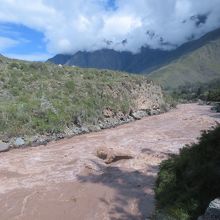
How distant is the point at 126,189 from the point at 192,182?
4.77m

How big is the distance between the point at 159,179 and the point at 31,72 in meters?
31.4

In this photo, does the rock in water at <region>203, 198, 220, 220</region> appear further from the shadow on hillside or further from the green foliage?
the shadow on hillside

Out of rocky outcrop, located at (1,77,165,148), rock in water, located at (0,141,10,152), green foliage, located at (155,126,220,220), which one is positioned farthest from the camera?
rocky outcrop, located at (1,77,165,148)

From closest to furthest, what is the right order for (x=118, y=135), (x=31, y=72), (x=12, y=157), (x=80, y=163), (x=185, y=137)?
(x=80, y=163) → (x=12, y=157) → (x=185, y=137) → (x=118, y=135) → (x=31, y=72)

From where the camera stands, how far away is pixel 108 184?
58.3 ft

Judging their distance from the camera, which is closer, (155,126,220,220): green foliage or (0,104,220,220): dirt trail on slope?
(155,126,220,220): green foliage

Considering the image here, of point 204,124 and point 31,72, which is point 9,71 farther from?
point 204,124

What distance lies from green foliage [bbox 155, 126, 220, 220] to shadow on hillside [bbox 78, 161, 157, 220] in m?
0.77

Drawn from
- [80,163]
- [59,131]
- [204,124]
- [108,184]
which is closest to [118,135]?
[59,131]

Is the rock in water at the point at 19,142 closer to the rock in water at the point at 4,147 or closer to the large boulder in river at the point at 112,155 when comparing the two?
the rock in water at the point at 4,147

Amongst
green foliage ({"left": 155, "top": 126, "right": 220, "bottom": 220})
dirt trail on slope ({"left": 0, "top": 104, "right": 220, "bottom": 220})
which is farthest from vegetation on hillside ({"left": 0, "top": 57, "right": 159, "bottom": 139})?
green foliage ({"left": 155, "top": 126, "right": 220, "bottom": 220})

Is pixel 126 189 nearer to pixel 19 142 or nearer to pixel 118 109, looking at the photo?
pixel 19 142

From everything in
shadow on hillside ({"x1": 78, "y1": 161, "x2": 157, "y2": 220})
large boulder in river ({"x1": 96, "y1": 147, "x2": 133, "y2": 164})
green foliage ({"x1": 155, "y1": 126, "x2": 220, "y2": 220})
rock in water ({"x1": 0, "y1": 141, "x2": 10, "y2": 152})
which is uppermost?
green foliage ({"x1": 155, "y1": 126, "x2": 220, "y2": 220})

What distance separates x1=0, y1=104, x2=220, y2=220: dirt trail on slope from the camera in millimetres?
15055
